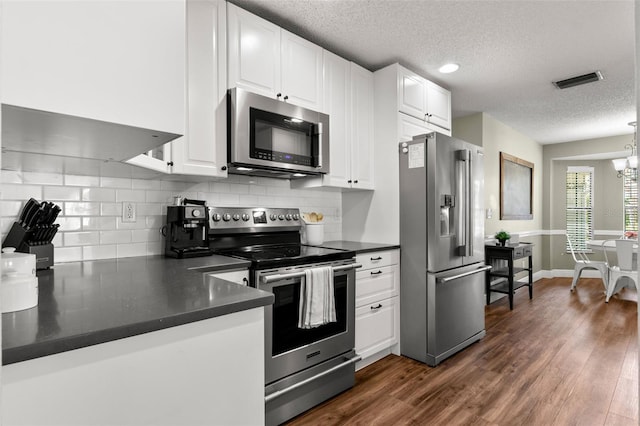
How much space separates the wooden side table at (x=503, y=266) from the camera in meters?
4.26

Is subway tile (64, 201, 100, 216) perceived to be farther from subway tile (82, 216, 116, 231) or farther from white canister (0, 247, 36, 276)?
white canister (0, 247, 36, 276)

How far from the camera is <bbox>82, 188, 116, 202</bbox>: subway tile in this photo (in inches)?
75.1

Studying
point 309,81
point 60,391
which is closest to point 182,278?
point 60,391

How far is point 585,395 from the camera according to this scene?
2.30 m

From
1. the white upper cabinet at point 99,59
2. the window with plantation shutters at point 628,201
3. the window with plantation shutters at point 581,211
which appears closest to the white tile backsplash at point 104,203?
the white upper cabinet at point 99,59

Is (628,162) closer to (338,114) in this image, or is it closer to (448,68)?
(448,68)

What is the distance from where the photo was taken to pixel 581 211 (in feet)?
21.6

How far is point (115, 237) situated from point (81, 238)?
167mm

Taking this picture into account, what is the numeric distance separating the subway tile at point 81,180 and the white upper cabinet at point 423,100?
233cm

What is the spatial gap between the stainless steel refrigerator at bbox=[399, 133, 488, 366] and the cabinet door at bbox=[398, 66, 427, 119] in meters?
0.40

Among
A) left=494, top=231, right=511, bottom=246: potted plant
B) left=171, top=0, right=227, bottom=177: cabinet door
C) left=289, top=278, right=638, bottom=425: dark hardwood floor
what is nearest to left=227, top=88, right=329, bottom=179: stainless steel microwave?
left=171, top=0, right=227, bottom=177: cabinet door

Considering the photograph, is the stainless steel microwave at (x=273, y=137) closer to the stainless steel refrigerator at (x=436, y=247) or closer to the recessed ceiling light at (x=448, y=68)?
the stainless steel refrigerator at (x=436, y=247)

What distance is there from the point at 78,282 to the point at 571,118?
5882 millimetres

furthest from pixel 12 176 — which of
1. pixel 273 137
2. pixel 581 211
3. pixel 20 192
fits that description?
pixel 581 211
